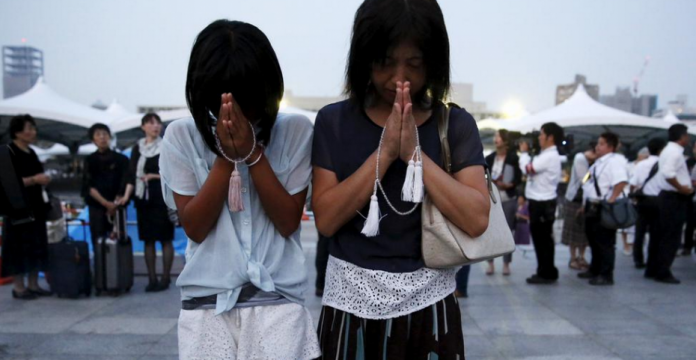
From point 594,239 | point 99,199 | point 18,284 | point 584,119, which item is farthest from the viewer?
point 584,119

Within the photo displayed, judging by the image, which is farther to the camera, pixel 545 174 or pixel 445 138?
pixel 545 174

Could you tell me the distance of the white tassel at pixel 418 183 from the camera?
1737 millimetres

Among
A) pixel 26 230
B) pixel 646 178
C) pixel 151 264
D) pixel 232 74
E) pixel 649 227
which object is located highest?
pixel 232 74

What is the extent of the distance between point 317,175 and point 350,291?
1.24 ft

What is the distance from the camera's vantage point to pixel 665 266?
7.20 metres

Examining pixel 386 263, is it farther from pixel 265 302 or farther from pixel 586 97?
pixel 586 97

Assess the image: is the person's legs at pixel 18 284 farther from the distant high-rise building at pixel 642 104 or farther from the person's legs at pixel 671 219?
the distant high-rise building at pixel 642 104

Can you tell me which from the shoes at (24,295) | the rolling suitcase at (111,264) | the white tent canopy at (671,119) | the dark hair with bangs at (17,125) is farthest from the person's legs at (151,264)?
the white tent canopy at (671,119)

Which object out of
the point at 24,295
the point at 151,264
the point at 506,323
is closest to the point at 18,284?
the point at 24,295

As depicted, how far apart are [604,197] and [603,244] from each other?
0.54 m

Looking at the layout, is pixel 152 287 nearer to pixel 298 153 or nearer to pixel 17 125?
pixel 17 125

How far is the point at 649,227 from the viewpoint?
7.54m

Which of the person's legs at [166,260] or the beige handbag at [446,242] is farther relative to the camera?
the person's legs at [166,260]

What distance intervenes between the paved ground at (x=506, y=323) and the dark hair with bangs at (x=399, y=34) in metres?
3.08
